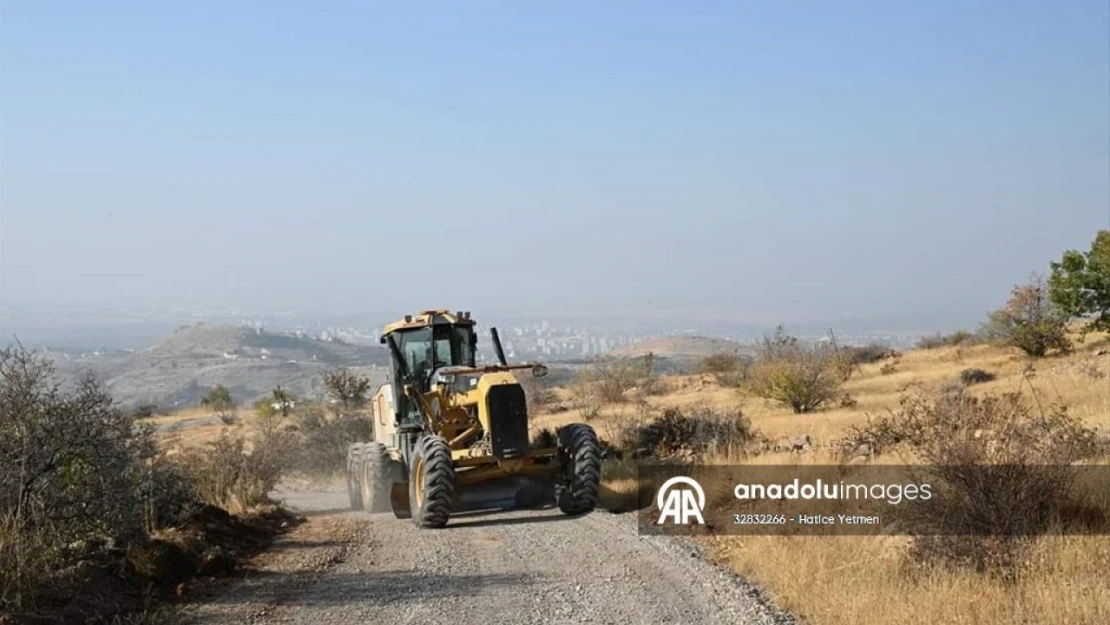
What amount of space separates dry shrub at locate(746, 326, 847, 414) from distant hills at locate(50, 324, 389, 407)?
14649mm

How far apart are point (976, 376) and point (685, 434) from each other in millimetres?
15354

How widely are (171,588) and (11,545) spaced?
1.73 metres

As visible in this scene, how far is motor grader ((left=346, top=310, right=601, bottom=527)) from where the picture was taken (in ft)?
51.5

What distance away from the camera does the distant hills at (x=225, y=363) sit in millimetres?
55031

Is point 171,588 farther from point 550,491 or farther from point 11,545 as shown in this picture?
point 550,491

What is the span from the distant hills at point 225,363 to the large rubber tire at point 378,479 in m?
21.9

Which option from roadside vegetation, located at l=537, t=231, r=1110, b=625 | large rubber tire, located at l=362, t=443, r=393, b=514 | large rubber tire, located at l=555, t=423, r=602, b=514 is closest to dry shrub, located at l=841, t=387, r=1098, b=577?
roadside vegetation, located at l=537, t=231, r=1110, b=625

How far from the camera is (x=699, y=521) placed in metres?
13.9

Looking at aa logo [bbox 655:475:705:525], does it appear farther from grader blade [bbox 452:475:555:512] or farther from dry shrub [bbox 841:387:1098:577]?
dry shrub [bbox 841:387:1098:577]

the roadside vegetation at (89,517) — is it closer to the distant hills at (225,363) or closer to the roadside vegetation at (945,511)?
the roadside vegetation at (945,511)

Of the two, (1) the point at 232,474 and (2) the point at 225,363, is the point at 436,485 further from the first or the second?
(2) the point at 225,363

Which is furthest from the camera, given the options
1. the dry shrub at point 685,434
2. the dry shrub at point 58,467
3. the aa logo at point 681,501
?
the dry shrub at point 685,434

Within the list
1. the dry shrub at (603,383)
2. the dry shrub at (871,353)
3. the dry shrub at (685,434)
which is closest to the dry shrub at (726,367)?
the dry shrub at (603,383)

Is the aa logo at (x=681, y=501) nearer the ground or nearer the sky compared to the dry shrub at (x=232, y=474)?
nearer the ground
